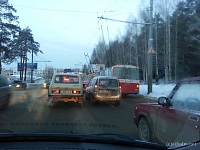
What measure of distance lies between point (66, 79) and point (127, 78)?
11.1 metres

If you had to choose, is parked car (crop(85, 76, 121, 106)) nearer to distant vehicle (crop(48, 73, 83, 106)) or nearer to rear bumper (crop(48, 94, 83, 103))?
distant vehicle (crop(48, 73, 83, 106))

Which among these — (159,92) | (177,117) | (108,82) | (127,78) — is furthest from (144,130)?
(159,92)

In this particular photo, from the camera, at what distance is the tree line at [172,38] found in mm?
44125

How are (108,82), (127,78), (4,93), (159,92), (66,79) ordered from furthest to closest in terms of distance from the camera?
(159,92)
(127,78)
(108,82)
(66,79)
(4,93)

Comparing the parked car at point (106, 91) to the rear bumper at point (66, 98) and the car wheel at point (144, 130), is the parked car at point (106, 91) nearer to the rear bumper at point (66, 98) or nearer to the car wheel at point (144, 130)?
the rear bumper at point (66, 98)

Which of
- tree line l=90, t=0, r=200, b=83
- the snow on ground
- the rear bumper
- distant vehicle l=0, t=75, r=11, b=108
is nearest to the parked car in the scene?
the rear bumper

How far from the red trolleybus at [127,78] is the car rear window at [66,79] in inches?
394

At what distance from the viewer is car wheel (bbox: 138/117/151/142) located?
6238 mm

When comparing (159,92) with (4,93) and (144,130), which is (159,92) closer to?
(4,93)

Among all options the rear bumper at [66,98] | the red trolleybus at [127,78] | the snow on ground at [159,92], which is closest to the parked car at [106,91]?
the rear bumper at [66,98]

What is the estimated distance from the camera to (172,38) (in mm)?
51156

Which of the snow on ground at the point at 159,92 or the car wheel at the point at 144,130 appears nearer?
the car wheel at the point at 144,130

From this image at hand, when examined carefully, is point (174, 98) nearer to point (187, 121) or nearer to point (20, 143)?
point (187, 121)

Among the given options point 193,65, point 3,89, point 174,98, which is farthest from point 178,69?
point 174,98
